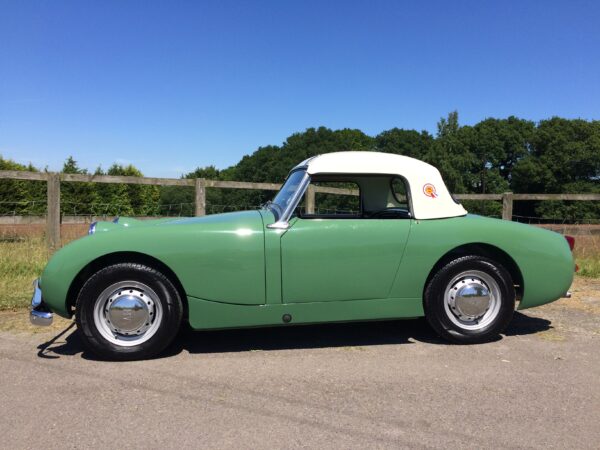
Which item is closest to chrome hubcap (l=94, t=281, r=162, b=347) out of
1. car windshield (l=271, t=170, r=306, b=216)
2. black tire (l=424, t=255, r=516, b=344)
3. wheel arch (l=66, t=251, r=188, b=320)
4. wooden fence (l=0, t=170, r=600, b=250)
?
wheel arch (l=66, t=251, r=188, b=320)

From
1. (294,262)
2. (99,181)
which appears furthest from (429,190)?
(99,181)

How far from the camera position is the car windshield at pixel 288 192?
3714 mm

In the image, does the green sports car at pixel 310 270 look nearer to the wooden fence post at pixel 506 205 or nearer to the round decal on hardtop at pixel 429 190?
the round decal on hardtop at pixel 429 190

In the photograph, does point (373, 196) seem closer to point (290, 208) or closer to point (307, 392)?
point (290, 208)

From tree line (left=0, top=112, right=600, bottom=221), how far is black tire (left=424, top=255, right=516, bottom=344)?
25.2 m

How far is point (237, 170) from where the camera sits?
6638 centimetres

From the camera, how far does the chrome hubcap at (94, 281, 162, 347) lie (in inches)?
131

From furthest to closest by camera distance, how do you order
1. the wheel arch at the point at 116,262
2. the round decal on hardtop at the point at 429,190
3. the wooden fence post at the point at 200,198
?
the wooden fence post at the point at 200,198 < the round decal on hardtop at the point at 429,190 < the wheel arch at the point at 116,262

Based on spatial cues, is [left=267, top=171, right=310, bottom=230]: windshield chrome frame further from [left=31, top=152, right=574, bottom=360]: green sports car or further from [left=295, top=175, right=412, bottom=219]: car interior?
[left=295, top=175, right=412, bottom=219]: car interior

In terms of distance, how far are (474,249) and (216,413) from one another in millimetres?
2487

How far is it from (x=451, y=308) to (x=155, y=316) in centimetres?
239

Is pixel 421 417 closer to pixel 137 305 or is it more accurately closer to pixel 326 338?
pixel 326 338

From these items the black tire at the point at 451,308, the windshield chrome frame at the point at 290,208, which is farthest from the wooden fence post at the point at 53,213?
the black tire at the point at 451,308

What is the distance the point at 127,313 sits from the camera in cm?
333
